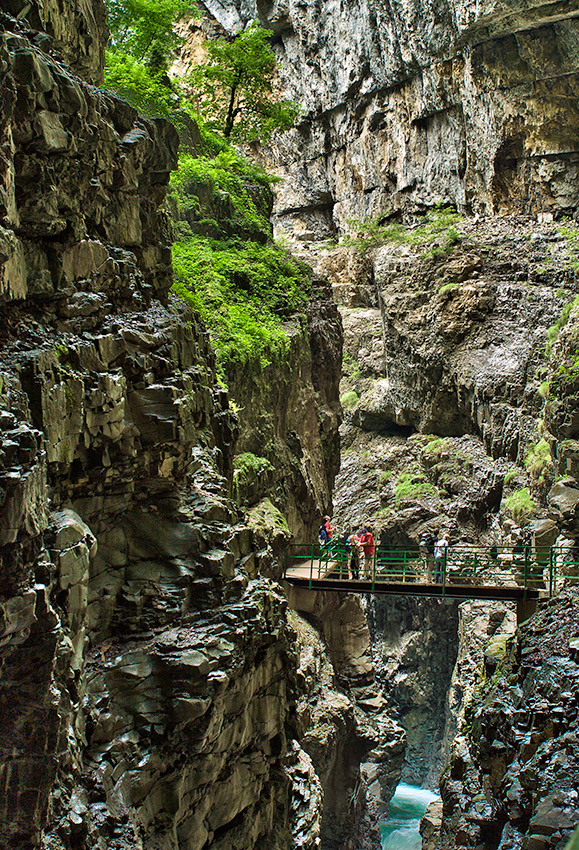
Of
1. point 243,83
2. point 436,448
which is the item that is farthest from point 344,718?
point 243,83

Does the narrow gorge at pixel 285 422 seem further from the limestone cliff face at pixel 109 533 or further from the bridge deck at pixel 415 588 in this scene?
the bridge deck at pixel 415 588

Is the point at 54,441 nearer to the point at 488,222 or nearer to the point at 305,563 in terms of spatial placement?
the point at 305,563

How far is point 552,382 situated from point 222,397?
45.5ft

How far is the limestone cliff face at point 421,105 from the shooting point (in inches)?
1240

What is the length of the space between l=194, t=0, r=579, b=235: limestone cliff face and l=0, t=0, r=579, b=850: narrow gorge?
0.49 feet

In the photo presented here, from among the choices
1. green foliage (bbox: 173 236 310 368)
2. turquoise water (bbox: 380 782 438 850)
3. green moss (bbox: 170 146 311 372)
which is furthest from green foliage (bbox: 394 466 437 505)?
green foliage (bbox: 173 236 310 368)

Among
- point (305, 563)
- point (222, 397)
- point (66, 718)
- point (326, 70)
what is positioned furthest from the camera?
point (326, 70)

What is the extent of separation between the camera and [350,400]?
3659 centimetres

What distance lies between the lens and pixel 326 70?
3994 cm

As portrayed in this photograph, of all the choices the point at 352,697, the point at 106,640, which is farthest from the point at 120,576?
the point at 352,697

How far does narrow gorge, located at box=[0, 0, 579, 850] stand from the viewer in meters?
8.34

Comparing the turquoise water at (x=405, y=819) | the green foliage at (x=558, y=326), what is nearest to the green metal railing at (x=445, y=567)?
the green foliage at (x=558, y=326)

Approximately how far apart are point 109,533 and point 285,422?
10.1m

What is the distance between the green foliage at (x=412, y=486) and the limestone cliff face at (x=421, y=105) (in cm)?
1286
